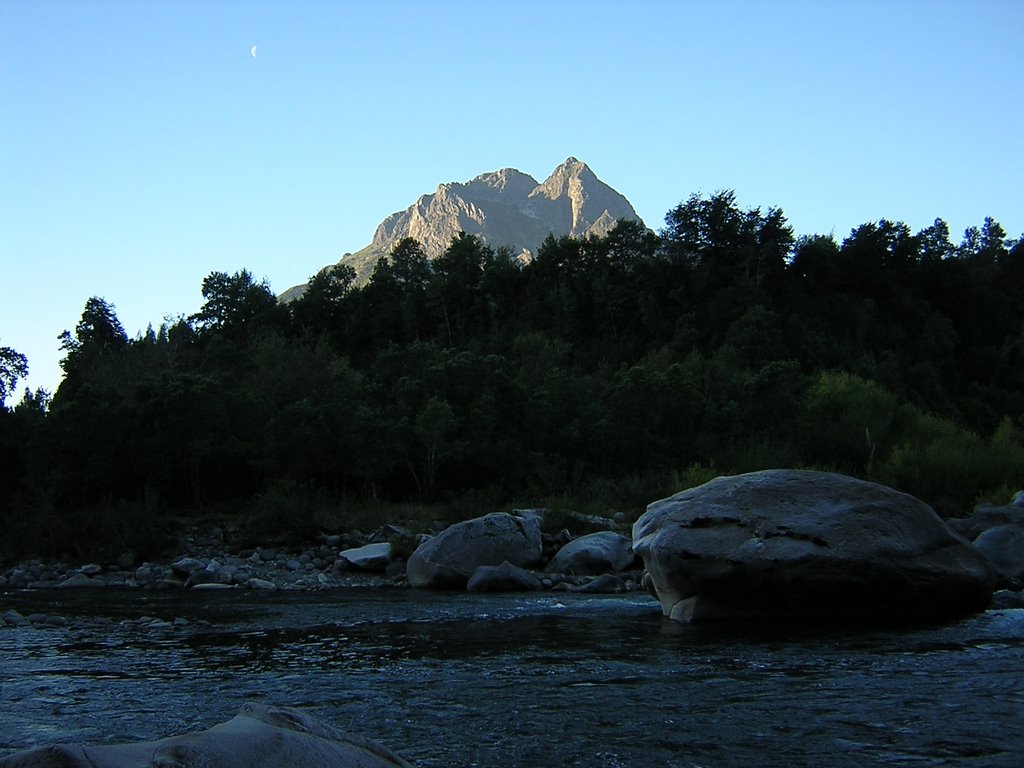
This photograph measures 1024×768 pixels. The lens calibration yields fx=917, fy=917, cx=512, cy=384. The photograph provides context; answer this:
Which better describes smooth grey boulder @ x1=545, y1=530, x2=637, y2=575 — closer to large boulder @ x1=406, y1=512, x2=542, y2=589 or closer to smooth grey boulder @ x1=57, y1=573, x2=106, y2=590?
large boulder @ x1=406, y1=512, x2=542, y2=589

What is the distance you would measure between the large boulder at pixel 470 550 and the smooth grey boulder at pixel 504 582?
1.14 meters

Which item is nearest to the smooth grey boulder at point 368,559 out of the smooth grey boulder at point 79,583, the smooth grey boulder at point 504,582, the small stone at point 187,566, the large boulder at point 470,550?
the large boulder at point 470,550

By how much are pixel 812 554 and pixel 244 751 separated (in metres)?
10.5

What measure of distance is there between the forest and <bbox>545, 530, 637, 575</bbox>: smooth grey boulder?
8.39 metres

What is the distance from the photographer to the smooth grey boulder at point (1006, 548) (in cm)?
1797

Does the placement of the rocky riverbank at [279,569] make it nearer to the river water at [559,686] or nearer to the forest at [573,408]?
the forest at [573,408]

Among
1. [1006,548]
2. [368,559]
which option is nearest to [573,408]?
[368,559]

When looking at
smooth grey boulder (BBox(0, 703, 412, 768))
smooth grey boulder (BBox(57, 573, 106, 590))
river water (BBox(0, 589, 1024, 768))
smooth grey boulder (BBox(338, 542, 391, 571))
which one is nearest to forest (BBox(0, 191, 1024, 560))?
smooth grey boulder (BBox(57, 573, 106, 590))

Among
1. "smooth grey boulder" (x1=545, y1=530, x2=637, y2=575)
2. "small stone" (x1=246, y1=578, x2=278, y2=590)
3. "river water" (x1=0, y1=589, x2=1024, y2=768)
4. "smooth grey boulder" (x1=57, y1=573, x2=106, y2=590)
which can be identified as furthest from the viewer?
"smooth grey boulder" (x1=57, y1=573, x2=106, y2=590)

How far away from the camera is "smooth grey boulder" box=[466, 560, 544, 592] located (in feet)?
67.8

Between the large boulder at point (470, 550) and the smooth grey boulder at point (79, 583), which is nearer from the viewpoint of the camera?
the large boulder at point (470, 550)

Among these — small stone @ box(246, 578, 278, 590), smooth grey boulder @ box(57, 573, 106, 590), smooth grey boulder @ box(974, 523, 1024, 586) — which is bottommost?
smooth grey boulder @ box(57, 573, 106, 590)

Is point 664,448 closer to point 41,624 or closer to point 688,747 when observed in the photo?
point 41,624

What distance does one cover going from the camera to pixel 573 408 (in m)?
41.9
